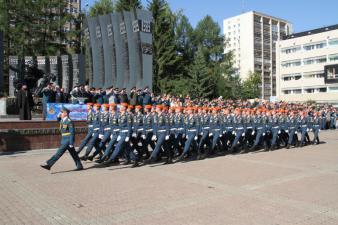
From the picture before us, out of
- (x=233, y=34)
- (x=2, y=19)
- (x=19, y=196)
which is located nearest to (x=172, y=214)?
(x=19, y=196)

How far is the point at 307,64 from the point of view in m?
76.3

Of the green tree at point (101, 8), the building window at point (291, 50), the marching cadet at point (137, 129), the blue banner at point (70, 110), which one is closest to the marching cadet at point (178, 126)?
the marching cadet at point (137, 129)

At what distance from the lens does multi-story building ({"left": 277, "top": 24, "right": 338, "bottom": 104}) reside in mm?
70875

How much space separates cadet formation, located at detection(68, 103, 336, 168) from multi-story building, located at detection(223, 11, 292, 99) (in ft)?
302

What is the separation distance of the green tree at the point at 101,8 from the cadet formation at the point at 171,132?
129ft

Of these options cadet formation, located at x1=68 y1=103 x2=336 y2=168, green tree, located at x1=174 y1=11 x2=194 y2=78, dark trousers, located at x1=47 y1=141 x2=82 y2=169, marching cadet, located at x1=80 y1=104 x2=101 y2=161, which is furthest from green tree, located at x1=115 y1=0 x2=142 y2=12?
dark trousers, located at x1=47 y1=141 x2=82 y2=169

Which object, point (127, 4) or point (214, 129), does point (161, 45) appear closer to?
point (127, 4)

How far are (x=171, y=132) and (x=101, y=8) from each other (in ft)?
141

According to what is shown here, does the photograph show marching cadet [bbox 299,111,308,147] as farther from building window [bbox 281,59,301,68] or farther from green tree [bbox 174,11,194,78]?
building window [bbox 281,59,301,68]

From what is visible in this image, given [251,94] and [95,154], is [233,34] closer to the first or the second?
[251,94]

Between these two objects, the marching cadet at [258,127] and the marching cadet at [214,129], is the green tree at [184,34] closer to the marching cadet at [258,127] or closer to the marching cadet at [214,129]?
the marching cadet at [258,127]

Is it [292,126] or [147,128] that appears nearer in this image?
[147,128]

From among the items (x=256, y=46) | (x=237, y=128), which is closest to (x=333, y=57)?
(x=256, y=46)

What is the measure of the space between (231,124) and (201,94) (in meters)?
21.6
